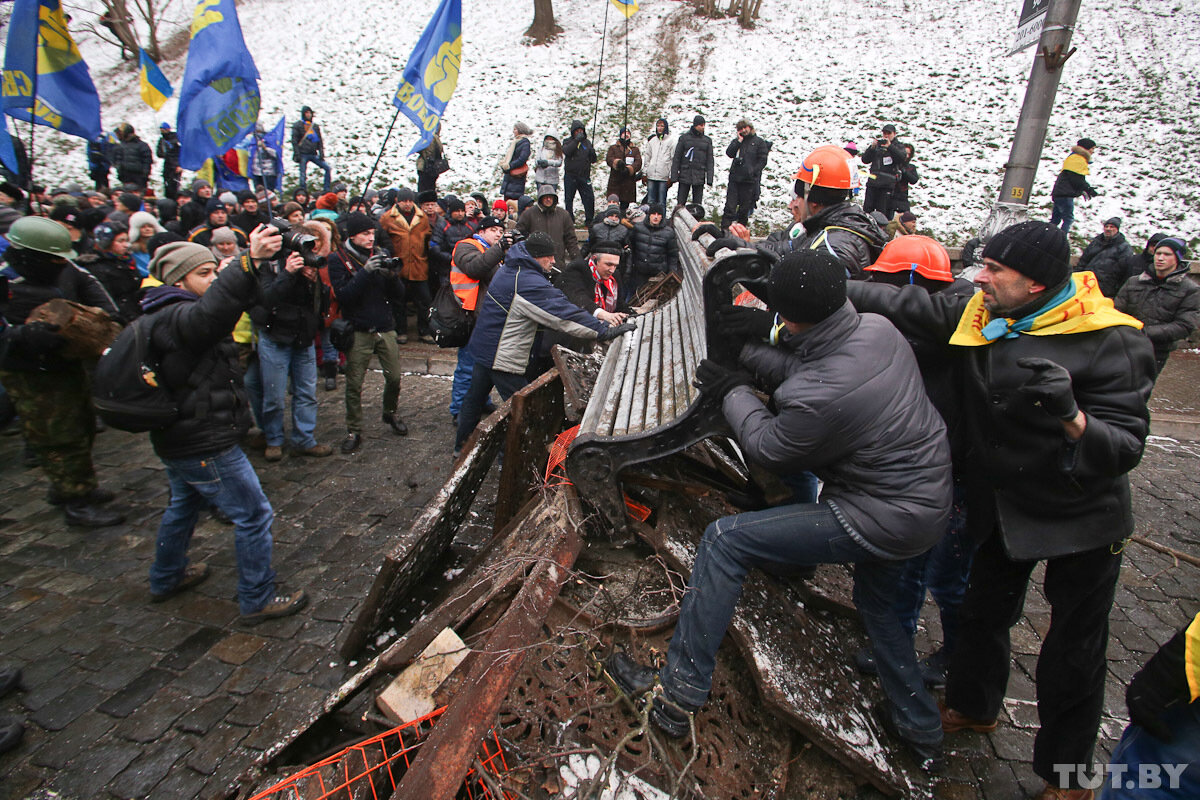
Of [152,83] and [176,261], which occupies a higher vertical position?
[152,83]

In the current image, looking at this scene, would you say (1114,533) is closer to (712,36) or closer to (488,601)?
(488,601)

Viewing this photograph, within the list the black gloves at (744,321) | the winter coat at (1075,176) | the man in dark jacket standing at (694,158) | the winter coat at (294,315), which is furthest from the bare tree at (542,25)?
the black gloves at (744,321)

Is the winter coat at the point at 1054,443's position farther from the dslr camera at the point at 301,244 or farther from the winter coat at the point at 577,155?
the winter coat at the point at 577,155

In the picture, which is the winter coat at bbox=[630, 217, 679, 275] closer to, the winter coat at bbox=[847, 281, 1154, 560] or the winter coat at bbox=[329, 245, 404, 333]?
the winter coat at bbox=[329, 245, 404, 333]

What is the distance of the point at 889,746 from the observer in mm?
2473

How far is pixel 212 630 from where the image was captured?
336 centimetres

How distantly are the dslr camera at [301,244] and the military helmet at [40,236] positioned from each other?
4.23 feet

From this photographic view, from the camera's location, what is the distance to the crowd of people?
202cm

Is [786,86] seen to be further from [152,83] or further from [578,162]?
[152,83]

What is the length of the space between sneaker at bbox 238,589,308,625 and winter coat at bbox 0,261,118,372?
2.50m

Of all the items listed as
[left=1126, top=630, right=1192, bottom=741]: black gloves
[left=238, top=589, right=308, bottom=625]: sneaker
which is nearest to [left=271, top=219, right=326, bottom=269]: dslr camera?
[left=238, top=589, right=308, bottom=625]: sneaker

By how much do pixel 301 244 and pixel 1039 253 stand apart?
4.01 metres

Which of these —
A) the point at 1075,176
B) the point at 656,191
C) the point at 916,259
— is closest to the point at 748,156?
the point at 656,191

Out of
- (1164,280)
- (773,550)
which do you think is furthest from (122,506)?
(1164,280)
